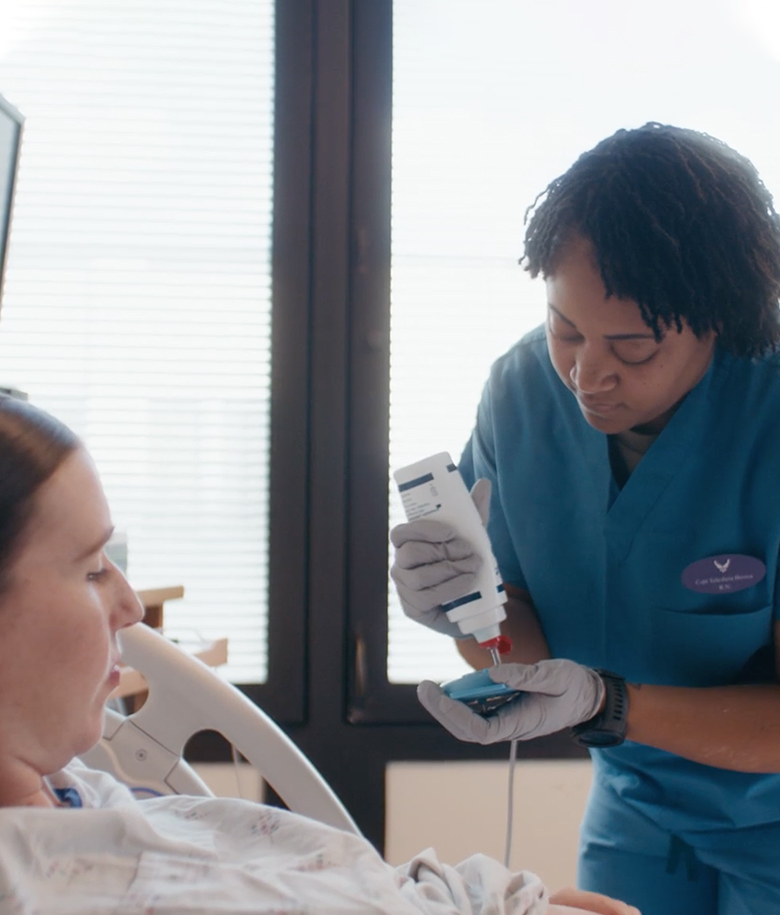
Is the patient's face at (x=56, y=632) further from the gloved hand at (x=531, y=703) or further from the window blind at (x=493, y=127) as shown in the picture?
the window blind at (x=493, y=127)

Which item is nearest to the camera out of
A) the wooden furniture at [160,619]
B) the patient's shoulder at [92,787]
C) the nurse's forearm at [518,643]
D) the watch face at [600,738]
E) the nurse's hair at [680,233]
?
the patient's shoulder at [92,787]

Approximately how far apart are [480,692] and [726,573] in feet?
1.09

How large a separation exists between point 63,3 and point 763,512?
68.8 inches

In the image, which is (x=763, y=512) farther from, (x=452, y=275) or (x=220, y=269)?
(x=220, y=269)

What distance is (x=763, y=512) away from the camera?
1.08m

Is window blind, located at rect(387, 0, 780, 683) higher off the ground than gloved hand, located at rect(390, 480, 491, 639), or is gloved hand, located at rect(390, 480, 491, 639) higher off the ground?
window blind, located at rect(387, 0, 780, 683)

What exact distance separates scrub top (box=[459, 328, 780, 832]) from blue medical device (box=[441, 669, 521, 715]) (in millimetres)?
183

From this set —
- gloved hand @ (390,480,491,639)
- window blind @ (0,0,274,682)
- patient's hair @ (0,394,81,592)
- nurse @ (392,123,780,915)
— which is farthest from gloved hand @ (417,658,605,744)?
window blind @ (0,0,274,682)

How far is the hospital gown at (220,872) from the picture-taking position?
0.64 meters

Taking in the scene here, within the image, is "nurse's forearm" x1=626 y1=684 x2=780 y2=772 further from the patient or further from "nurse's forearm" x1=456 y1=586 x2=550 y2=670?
the patient

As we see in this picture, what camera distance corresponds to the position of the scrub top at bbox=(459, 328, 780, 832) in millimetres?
1099

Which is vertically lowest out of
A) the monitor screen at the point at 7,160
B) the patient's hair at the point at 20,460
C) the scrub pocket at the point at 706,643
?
the scrub pocket at the point at 706,643

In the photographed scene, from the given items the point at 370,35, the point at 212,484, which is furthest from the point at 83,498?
the point at 370,35

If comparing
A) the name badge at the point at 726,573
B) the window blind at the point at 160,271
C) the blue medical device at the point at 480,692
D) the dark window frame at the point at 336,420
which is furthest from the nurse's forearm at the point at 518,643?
the window blind at the point at 160,271
